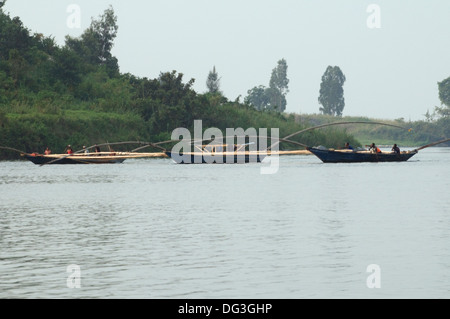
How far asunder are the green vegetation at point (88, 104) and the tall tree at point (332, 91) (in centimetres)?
5525

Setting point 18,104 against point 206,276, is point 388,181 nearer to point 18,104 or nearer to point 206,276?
point 206,276

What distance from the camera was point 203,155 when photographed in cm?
6106

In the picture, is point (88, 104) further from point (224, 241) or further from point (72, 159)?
point (224, 241)

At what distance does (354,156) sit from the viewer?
5944 centimetres

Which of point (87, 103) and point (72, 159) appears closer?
point (72, 159)

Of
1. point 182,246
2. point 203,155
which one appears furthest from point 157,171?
point 182,246

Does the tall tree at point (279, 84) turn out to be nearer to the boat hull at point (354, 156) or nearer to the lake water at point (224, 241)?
the boat hull at point (354, 156)

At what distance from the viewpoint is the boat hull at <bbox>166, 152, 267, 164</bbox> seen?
6069 cm

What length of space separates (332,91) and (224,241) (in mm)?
123255

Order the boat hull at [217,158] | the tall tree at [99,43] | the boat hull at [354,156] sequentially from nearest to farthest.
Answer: the boat hull at [354,156] < the boat hull at [217,158] < the tall tree at [99,43]

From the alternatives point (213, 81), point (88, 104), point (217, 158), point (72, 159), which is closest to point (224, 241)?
point (72, 159)

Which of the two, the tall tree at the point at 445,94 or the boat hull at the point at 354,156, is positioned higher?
the tall tree at the point at 445,94

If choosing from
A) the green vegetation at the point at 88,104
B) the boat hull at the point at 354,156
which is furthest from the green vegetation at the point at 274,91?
the boat hull at the point at 354,156

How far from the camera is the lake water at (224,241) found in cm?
1397
